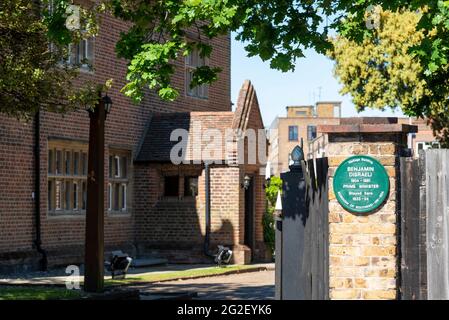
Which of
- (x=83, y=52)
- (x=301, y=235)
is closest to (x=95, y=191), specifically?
(x=301, y=235)

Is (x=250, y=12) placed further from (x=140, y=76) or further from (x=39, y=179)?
(x=39, y=179)

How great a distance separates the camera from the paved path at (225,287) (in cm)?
1961

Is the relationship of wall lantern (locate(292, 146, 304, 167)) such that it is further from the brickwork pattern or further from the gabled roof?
the gabled roof

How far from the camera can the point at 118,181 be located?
97.8ft

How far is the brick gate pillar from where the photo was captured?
9281 millimetres

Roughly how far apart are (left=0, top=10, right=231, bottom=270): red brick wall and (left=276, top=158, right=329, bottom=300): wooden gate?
1427 cm

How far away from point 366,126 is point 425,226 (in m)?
1.12

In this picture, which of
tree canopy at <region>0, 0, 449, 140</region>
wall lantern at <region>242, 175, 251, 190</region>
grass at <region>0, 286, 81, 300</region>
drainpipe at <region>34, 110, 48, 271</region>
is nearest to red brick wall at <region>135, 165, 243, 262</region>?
wall lantern at <region>242, 175, 251, 190</region>

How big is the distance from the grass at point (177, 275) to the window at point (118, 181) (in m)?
3.93

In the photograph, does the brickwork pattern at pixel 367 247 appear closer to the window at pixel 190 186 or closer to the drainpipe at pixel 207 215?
the drainpipe at pixel 207 215

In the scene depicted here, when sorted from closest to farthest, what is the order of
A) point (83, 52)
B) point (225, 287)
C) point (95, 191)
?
point (95, 191)
point (225, 287)
point (83, 52)

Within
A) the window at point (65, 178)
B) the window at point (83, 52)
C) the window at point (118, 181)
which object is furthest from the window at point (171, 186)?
the window at point (83, 52)

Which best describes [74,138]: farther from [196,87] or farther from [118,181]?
[196,87]

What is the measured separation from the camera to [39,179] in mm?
24750
